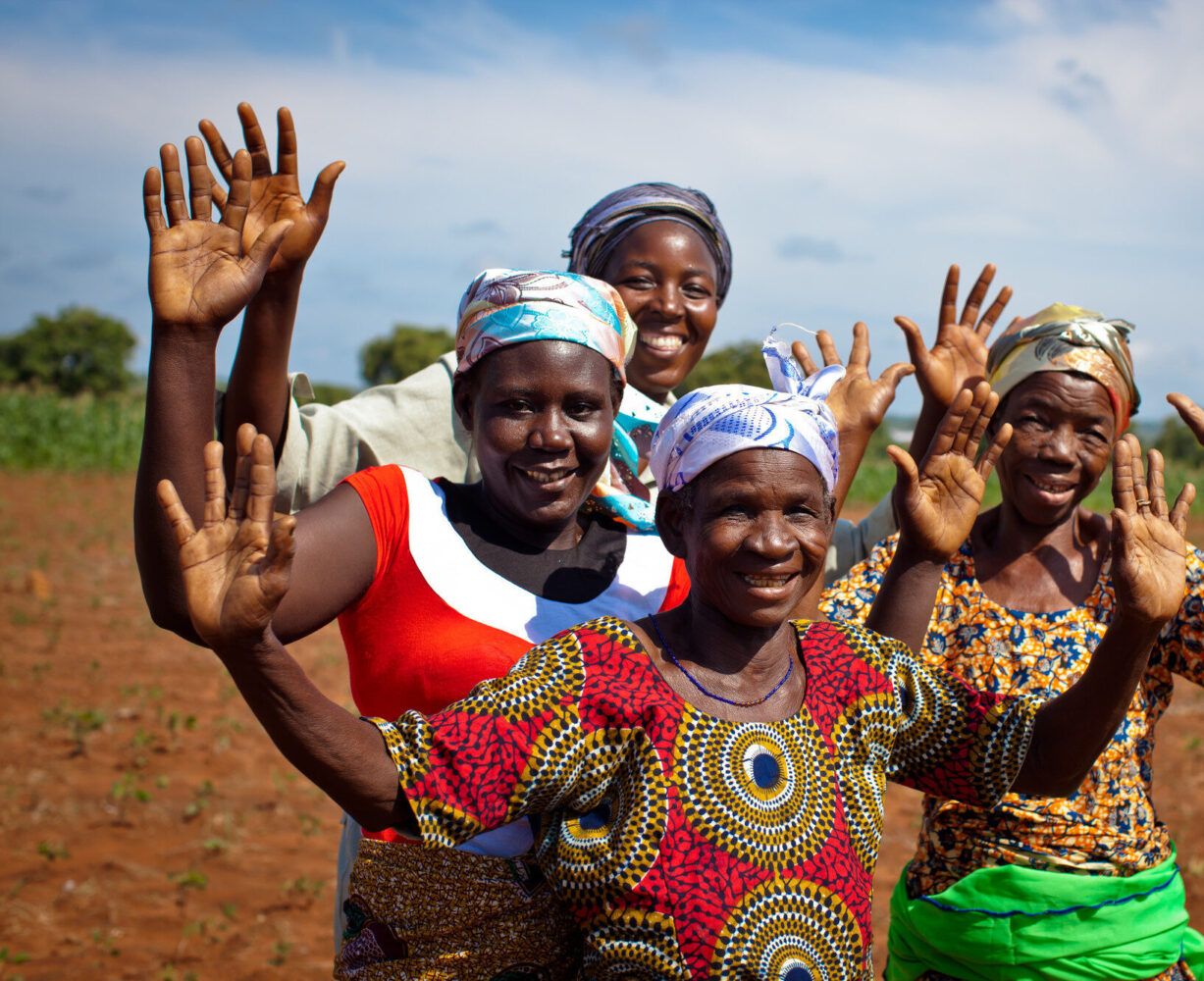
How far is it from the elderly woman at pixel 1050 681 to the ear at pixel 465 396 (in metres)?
1.06

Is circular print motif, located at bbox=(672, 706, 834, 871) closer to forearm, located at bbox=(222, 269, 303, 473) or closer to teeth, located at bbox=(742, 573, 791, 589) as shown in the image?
teeth, located at bbox=(742, 573, 791, 589)

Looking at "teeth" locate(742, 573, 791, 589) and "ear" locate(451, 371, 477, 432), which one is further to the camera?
"ear" locate(451, 371, 477, 432)

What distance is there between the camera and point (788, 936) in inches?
73.1

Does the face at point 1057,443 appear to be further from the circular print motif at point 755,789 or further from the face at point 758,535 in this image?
the circular print motif at point 755,789

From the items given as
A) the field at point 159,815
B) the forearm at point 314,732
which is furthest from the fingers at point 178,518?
the field at point 159,815

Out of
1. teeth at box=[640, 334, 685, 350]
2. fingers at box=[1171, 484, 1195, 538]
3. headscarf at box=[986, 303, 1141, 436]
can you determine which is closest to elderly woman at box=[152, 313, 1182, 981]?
fingers at box=[1171, 484, 1195, 538]

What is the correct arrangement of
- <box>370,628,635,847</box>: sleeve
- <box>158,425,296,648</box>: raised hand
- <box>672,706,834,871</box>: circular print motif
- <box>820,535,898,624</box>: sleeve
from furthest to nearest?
<box>820,535,898,624</box>: sleeve, <box>672,706,834,871</box>: circular print motif, <box>370,628,635,847</box>: sleeve, <box>158,425,296,648</box>: raised hand

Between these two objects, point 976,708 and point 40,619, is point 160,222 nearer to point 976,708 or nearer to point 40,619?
point 976,708

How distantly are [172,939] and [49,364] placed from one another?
53.0m

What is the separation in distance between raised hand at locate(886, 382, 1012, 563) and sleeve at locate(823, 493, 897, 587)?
66cm

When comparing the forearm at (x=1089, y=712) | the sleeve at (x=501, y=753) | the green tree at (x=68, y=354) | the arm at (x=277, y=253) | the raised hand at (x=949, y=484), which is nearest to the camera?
the sleeve at (x=501, y=753)

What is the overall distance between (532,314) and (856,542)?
143cm

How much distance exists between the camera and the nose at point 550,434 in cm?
225

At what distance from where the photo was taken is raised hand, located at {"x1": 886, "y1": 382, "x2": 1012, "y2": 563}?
8.02 ft
